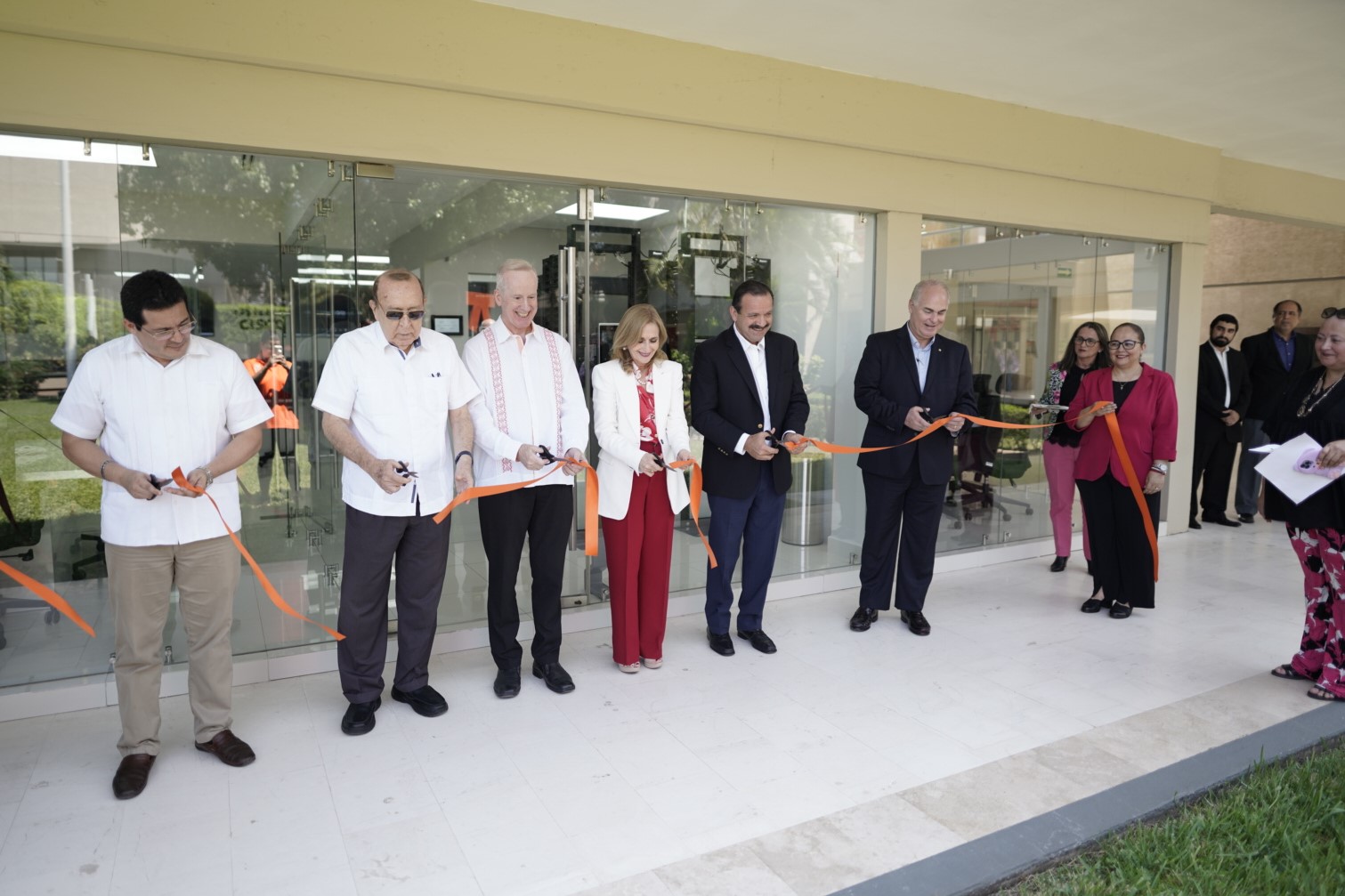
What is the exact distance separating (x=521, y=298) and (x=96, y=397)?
5.28ft

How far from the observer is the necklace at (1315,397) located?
4020 mm

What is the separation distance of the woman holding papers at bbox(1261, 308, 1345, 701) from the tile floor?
24cm

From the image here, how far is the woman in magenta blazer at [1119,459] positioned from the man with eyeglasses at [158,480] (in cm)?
439

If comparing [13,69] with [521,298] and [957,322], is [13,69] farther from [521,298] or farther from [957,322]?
[957,322]

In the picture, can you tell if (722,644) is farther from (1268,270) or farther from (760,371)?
(1268,270)

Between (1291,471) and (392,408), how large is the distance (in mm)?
3855

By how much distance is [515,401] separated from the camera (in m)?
4.00

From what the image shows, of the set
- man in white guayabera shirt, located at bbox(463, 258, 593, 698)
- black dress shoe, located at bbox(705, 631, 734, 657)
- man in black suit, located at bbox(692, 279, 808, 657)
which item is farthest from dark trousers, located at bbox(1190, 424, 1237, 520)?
man in white guayabera shirt, located at bbox(463, 258, 593, 698)

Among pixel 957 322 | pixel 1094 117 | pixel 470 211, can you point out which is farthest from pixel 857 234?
pixel 470 211

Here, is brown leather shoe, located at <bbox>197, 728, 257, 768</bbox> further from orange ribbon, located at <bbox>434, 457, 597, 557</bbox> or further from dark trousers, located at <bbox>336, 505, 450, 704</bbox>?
orange ribbon, located at <bbox>434, 457, 597, 557</bbox>

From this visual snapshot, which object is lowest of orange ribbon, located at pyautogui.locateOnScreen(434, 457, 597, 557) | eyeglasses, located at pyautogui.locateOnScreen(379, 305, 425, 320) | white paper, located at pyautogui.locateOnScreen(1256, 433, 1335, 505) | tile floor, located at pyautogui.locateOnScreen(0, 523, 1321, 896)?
tile floor, located at pyautogui.locateOnScreen(0, 523, 1321, 896)

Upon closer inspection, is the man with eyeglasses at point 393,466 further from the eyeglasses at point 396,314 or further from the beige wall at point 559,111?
the beige wall at point 559,111

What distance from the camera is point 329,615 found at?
15.0ft

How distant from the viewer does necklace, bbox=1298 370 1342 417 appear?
Result: 402 cm
